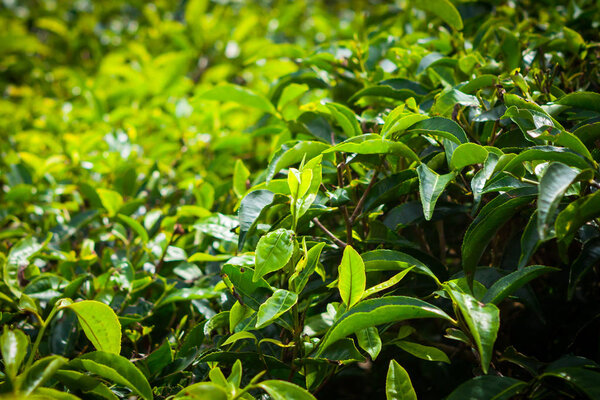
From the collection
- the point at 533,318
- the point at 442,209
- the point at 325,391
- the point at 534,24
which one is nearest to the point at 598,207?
the point at 442,209

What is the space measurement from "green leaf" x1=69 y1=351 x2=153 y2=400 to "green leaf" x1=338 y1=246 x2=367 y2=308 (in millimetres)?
374

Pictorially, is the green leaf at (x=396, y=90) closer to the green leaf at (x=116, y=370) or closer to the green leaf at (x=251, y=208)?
the green leaf at (x=251, y=208)

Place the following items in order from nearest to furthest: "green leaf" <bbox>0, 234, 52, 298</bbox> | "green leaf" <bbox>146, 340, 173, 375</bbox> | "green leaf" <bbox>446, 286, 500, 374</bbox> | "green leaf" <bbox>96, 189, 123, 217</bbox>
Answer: "green leaf" <bbox>446, 286, 500, 374</bbox>
"green leaf" <bbox>146, 340, 173, 375</bbox>
"green leaf" <bbox>0, 234, 52, 298</bbox>
"green leaf" <bbox>96, 189, 123, 217</bbox>

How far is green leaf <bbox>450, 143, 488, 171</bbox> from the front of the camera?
789 mm

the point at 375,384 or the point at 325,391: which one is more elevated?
the point at 375,384

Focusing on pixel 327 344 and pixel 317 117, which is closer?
pixel 327 344

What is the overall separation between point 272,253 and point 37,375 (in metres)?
0.39

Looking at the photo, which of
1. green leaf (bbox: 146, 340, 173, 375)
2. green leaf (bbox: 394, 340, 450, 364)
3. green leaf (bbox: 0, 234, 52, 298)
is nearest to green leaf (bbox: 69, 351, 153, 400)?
green leaf (bbox: 146, 340, 173, 375)

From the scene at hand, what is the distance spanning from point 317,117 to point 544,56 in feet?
2.15

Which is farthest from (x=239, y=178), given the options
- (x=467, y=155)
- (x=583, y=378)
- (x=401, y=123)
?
(x=583, y=378)

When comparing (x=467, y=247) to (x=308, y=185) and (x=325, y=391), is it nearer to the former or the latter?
(x=308, y=185)

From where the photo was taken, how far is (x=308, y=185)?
819 mm

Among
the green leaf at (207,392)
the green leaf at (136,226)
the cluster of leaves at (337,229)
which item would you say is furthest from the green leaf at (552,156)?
the green leaf at (136,226)

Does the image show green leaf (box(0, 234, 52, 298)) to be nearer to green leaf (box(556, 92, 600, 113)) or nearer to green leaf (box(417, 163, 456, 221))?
green leaf (box(417, 163, 456, 221))
